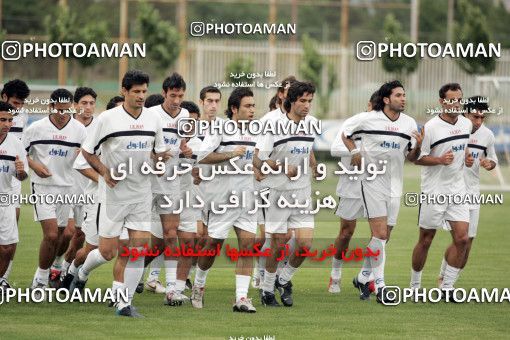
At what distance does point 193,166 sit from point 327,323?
9.24 feet

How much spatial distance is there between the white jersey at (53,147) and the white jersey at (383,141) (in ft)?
11.1

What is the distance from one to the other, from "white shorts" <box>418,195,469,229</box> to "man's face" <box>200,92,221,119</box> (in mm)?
2742

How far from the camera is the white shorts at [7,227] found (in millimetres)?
12797

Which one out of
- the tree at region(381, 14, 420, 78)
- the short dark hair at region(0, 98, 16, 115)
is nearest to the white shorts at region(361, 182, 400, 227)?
the short dark hair at region(0, 98, 16, 115)

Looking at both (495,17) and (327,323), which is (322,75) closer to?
(495,17)

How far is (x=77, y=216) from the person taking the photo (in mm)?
14453

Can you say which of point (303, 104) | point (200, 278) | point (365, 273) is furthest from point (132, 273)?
point (365, 273)

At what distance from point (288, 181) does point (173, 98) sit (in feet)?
5.74

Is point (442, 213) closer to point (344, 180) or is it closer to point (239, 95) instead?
point (344, 180)

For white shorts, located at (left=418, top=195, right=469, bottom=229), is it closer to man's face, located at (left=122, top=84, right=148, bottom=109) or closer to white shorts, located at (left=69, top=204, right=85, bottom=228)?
man's face, located at (left=122, top=84, right=148, bottom=109)

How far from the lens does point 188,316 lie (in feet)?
39.8

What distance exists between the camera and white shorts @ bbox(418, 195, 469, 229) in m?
13.8

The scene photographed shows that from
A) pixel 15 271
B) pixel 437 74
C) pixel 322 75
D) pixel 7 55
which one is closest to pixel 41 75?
pixel 322 75

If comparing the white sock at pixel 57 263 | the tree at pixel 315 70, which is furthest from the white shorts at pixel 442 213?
the tree at pixel 315 70
